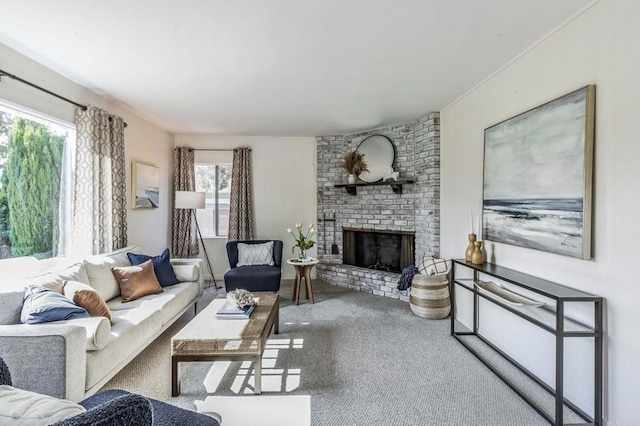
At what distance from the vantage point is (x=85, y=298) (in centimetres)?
219

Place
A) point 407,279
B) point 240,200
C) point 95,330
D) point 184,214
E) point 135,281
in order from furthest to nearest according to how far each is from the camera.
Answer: point 240,200, point 184,214, point 407,279, point 135,281, point 95,330

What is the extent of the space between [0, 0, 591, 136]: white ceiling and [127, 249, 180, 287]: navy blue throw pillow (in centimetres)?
178

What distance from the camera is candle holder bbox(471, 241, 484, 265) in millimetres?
2754

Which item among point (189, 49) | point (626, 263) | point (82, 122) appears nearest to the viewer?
point (626, 263)

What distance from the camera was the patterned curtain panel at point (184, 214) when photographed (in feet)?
16.3

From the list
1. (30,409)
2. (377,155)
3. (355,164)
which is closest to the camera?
(30,409)

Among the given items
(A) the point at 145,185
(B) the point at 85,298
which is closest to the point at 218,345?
(B) the point at 85,298

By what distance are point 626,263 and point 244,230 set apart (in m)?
4.57

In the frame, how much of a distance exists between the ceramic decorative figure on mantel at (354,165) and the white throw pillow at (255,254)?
5.58 feet

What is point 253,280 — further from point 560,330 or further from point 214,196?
point 560,330

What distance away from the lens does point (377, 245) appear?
4973 mm

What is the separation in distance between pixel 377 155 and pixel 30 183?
161 inches

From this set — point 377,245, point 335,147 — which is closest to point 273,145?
point 335,147

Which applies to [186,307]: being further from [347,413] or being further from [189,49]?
[189,49]
